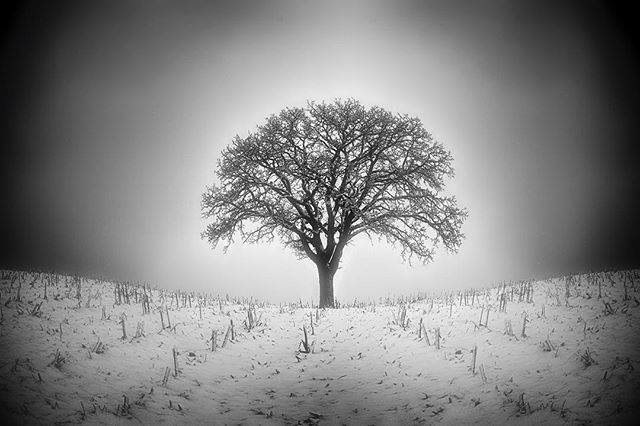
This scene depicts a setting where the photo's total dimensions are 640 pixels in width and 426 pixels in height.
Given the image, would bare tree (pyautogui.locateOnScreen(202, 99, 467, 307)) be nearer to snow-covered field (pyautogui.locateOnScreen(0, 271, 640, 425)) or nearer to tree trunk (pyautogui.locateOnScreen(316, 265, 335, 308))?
tree trunk (pyautogui.locateOnScreen(316, 265, 335, 308))

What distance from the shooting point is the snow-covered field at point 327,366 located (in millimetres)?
5098

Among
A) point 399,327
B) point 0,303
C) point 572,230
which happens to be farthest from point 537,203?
point 0,303

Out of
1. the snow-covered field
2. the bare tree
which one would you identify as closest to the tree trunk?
the bare tree

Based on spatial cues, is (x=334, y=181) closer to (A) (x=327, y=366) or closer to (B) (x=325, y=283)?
(B) (x=325, y=283)

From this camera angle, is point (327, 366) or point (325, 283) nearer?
point (327, 366)

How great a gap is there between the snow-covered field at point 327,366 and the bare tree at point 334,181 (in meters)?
8.07

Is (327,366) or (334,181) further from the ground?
(334,181)

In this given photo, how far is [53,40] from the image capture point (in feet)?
99.6

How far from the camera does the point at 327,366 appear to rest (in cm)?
812

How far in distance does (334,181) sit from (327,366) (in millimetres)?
11938

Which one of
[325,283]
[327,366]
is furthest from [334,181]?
[327,366]

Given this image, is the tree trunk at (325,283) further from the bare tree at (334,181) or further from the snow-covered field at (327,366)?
the snow-covered field at (327,366)

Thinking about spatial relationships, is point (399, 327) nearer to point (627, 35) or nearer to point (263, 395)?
point (263, 395)

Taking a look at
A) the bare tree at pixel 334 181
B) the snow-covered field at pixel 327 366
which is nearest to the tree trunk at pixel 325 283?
the bare tree at pixel 334 181
